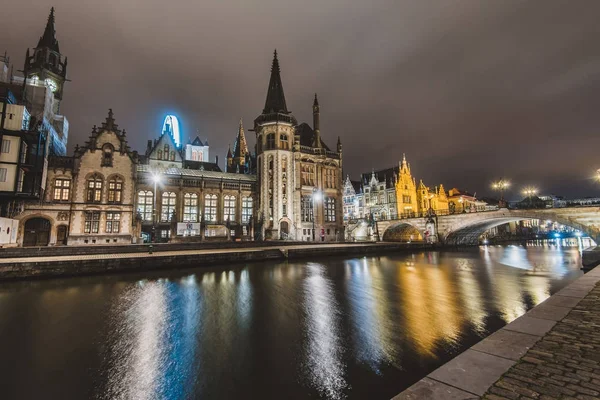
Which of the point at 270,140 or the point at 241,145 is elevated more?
the point at 241,145

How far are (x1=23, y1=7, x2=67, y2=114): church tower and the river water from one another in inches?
1881

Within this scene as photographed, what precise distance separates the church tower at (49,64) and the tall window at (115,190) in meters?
24.9

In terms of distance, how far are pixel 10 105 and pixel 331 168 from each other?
1634 inches

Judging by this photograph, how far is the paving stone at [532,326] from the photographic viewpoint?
5070 mm

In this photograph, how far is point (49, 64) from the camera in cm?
4544

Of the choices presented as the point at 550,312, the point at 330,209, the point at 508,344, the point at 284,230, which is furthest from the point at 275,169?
the point at 508,344

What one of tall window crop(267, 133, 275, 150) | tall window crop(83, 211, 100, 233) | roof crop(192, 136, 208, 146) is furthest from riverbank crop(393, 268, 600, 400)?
roof crop(192, 136, 208, 146)

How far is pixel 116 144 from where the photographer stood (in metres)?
34.6

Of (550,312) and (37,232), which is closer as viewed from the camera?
(550,312)

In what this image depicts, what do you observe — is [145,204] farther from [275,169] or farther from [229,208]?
[275,169]

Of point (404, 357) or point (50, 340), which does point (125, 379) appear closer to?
point (50, 340)

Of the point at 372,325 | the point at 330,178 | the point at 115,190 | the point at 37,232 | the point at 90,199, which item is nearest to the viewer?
the point at 372,325

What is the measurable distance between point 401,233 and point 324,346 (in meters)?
59.3

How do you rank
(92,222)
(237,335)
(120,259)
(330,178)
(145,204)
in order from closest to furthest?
(237,335)
(120,259)
(92,222)
(145,204)
(330,178)
